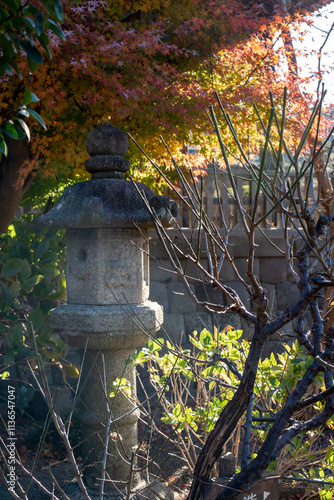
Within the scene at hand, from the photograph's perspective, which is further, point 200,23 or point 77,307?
point 200,23

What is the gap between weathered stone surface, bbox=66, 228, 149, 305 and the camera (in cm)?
251

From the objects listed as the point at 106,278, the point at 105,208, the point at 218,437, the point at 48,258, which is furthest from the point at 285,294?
the point at 218,437

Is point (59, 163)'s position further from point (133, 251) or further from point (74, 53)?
point (133, 251)

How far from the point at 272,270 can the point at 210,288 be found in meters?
0.88

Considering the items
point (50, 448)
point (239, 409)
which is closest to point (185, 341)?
point (50, 448)

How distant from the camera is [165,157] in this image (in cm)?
363

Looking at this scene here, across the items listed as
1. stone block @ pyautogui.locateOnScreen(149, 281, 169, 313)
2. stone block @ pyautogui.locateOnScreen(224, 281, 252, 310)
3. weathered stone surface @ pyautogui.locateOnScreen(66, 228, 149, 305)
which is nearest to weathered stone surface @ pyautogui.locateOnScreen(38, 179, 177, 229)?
weathered stone surface @ pyautogui.locateOnScreen(66, 228, 149, 305)

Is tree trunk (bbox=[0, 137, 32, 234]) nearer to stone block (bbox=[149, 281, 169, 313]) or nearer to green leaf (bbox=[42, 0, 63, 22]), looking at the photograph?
stone block (bbox=[149, 281, 169, 313])

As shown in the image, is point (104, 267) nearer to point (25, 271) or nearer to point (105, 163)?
point (105, 163)

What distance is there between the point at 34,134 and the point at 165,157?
3.31 ft

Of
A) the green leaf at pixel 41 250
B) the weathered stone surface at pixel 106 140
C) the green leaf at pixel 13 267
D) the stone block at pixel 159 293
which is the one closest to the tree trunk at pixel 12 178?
the green leaf at pixel 41 250

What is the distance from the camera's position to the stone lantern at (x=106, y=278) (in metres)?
2.42

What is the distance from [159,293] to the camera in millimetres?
4977

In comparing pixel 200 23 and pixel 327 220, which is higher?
pixel 200 23
